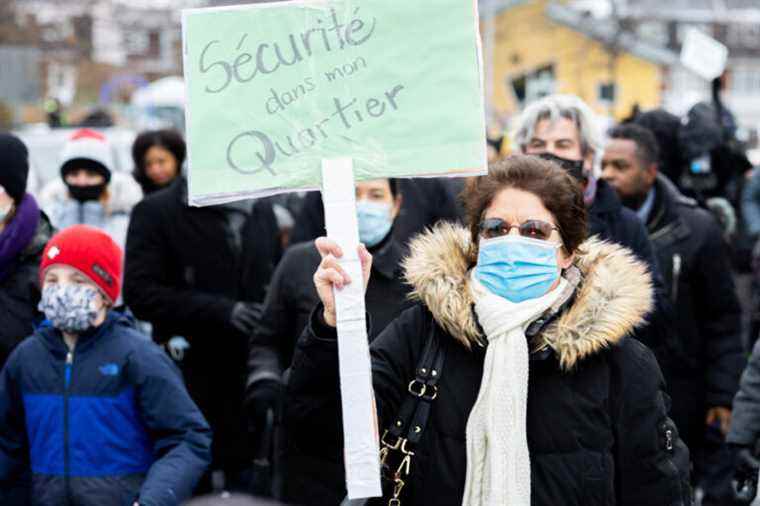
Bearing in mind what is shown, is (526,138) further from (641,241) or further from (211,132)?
→ (211,132)

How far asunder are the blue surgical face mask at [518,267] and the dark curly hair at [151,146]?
513cm

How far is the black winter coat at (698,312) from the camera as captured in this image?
6.35 m

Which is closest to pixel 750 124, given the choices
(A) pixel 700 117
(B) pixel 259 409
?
(A) pixel 700 117

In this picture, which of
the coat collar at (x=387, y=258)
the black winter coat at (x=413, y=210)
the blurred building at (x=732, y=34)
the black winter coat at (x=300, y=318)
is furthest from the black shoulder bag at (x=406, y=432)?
the blurred building at (x=732, y=34)

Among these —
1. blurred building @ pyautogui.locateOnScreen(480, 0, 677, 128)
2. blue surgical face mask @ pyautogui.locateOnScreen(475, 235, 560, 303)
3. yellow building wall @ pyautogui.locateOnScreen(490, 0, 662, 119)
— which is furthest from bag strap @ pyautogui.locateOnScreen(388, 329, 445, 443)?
yellow building wall @ pyautogui.locateOnScreen(490, 0, 662, 119)

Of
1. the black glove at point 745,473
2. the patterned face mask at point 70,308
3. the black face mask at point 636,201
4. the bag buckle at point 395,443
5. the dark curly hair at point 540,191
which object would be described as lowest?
the black glove at point 745,473

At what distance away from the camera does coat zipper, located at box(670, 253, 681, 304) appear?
6312mm

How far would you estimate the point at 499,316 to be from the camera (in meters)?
3.31

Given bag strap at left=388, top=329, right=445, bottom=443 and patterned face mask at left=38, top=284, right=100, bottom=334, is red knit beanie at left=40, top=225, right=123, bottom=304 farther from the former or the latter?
bag strap at left=388, top=329, right=445, bottom=443

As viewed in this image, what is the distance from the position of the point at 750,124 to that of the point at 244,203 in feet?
231

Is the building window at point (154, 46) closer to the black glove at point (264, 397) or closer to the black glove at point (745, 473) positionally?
the black glove at point (264, 397)

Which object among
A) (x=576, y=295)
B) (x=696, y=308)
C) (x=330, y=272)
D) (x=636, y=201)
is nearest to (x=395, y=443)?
(x=330, y=272)

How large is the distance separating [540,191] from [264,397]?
212 cm

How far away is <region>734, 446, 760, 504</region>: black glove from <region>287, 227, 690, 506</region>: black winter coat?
5.39 feet
